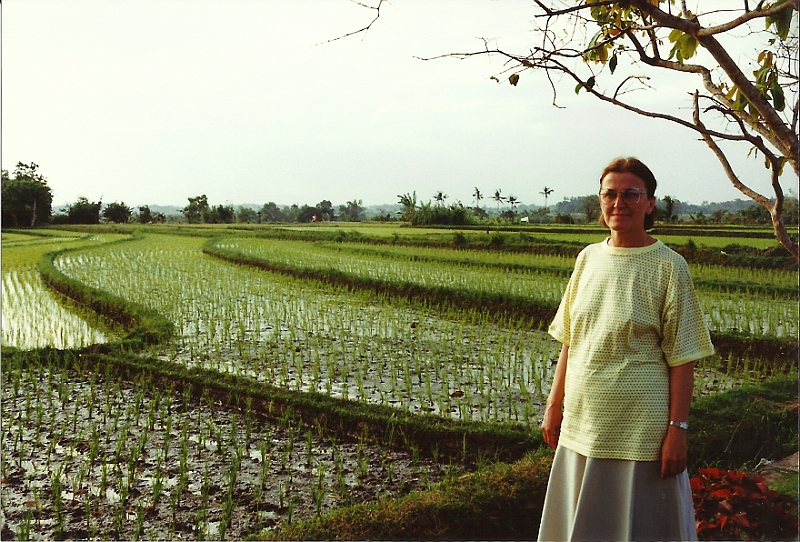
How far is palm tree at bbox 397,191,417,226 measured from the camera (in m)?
3.45

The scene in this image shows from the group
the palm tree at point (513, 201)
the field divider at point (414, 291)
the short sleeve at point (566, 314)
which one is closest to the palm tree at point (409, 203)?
the palm tree at point (513, 201)

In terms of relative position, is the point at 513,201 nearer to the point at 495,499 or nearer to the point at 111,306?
the point at 495,499

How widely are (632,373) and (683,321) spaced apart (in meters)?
0.15

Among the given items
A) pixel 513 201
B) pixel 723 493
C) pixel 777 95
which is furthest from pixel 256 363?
pixel 777 95

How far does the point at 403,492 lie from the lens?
2.16 metres

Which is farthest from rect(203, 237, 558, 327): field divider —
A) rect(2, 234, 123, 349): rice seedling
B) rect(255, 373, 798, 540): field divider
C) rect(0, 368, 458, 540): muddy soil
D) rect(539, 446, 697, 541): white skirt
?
rect(539, 446, 697, 541): white skirt

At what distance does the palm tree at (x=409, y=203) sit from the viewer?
345 centimetres

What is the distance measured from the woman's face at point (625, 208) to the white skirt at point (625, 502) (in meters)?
0.49

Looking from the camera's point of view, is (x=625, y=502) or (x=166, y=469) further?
(x=166, y=469)

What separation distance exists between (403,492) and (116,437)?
104cm

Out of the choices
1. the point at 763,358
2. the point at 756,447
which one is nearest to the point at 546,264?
the point at 763,358

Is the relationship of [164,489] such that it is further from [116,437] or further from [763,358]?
[763,358]

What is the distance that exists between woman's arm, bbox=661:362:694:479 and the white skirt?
4 cm

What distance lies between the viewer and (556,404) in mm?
1574
